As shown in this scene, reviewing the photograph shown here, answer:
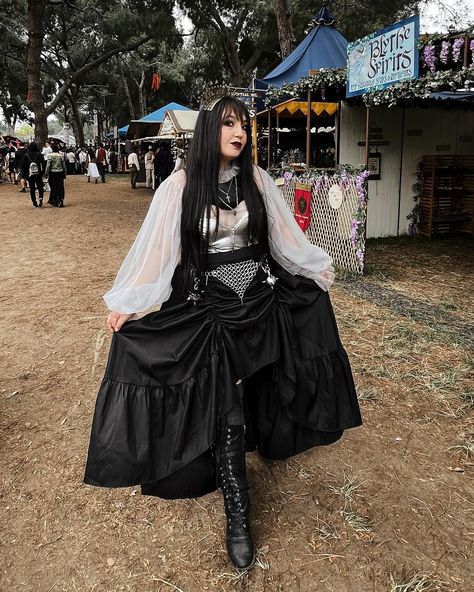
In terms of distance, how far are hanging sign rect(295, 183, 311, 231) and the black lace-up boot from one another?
5.97 m

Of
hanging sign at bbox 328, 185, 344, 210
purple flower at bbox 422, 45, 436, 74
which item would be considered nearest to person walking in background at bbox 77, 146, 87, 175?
hanging sign at bbox 328, 185, 344, 210

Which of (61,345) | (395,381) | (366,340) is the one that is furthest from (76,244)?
(395,381)

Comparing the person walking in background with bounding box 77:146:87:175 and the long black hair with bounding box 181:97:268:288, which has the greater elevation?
the person walking in background with bounding box 77:146:87:175

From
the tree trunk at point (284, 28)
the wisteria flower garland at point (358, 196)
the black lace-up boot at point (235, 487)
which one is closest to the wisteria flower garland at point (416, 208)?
the wisteria flower garland at point (358, 196)

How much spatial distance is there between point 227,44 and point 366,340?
831 inches

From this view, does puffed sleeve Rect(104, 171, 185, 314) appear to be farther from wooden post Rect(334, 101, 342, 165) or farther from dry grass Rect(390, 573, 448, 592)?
wooden post Rect(334, 101, 342, 165)

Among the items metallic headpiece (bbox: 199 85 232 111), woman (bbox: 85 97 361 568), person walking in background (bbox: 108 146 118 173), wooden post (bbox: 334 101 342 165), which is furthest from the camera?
person walking in background (bbox: 108 146 118 173)

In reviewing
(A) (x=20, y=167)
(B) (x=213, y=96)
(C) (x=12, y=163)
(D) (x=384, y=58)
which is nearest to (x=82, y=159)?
(C) (x=12, y=163)

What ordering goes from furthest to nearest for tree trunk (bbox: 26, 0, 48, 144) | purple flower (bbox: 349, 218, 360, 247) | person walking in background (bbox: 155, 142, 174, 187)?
tree trunk (bbox: 26, 0, 48, 144) < person walking in background (bbox: 155, 142, 174, 187) < purple flower (bbox: 349, 218, 360, 247)

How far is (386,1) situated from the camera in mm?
18016

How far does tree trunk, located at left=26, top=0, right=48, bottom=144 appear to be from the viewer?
19808 mm

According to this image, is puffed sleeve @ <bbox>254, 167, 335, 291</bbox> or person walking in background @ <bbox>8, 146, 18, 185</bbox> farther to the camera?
person walking in background @ <bbox>8, 146, 18, 185</bbox>

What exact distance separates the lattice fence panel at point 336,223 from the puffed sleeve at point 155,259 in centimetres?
496

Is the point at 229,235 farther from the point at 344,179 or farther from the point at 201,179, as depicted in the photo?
the point at 344,179
